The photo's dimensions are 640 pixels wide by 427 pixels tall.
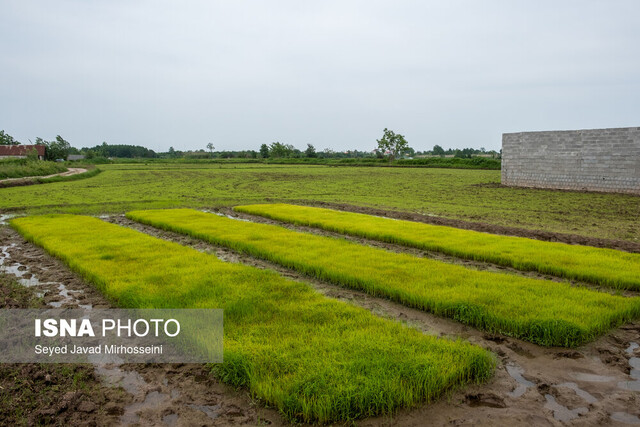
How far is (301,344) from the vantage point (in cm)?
442

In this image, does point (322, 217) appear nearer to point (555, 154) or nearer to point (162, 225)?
point (162, 225)

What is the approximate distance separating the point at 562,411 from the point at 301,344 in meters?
2.37

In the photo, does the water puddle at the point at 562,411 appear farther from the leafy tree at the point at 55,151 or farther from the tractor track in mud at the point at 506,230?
the leafy tree at the point at 55,151

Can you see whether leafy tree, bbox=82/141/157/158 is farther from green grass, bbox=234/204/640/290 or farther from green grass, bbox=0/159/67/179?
green grass, bbox=234/204/640/290

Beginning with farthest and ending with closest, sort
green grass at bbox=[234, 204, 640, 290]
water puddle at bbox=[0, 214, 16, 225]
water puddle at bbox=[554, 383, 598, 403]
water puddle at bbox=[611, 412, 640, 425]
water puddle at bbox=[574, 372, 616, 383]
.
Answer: water puddle at bbox=[0, 214, 16, 225] < green grass at bbox=[234, 204, 640, 290] < water puddle at bbox=[574, 372, 616, 383] < water puddle at bbox=[554, 383, 598, 403] < water puddle at bbox=[611, 412, 640, 425]

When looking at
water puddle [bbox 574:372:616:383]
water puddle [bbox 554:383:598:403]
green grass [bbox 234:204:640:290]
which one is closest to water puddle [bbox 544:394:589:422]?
water puddle [bbox 554:383:598:403]

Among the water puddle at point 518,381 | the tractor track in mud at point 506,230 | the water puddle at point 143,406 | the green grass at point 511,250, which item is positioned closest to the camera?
the water puddle at point 143,406

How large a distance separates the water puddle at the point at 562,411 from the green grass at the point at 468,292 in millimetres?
1194

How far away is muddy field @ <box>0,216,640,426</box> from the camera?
11.3ft

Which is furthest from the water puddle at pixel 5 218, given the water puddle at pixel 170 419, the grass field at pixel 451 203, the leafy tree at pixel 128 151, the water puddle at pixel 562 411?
the leafy tree at pixel 128 151

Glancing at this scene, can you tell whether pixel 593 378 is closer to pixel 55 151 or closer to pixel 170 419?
pixel 170 419

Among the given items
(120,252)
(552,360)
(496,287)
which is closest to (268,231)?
(120,252)

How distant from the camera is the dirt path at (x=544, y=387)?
344 cm

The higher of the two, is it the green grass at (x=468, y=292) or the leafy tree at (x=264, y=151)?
the leafy tree at (x=264, y=151)
